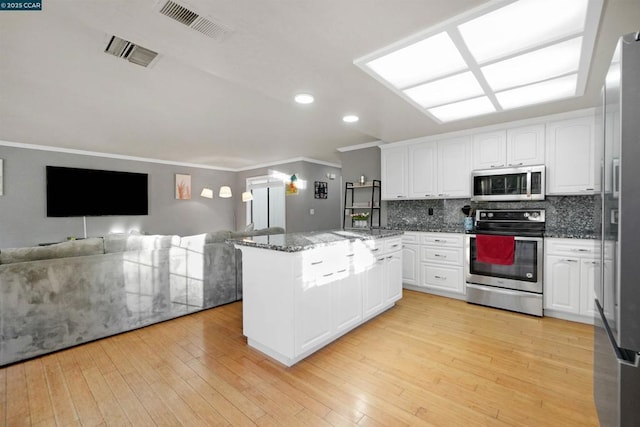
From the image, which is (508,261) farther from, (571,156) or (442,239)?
(571,156)

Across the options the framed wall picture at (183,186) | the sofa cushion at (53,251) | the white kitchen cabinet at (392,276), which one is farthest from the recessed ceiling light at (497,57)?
the framed wall picture at (183,186)

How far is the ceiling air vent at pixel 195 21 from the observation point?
1512mm

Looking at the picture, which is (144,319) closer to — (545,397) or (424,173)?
(545,397)

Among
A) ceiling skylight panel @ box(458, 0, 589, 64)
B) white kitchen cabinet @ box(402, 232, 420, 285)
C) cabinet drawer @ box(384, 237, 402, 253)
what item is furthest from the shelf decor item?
ceiling skylight panel @ box(458, 0, 589, 64)

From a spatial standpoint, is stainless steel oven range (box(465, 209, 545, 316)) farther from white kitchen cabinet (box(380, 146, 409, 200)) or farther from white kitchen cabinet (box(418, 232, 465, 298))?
white kitchen cabinet (box(380, 146, 409, 200))

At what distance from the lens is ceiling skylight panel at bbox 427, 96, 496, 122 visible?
9.62 feet

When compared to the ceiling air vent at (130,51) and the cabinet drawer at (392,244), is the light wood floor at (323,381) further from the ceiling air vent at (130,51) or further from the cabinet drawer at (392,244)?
the ceiling air vent at (130,51)

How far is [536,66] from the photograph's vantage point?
86.7 inches

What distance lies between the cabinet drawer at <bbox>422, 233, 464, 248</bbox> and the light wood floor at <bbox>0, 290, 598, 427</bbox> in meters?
1.27

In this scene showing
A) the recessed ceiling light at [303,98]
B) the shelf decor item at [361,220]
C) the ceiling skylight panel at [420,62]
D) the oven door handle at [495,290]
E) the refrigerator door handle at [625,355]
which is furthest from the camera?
the shelf decor item at [361,220]

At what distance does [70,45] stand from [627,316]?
12.0 feet

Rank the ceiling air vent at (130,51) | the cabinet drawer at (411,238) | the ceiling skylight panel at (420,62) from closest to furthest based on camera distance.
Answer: the ceiling skylight panel at (420,62)
the ceiling air vent at (130,51)
the cabinet drawer at (411,238)

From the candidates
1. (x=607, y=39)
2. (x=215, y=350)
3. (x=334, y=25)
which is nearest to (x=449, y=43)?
(x=334, y=25)

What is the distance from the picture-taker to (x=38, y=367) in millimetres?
2234
